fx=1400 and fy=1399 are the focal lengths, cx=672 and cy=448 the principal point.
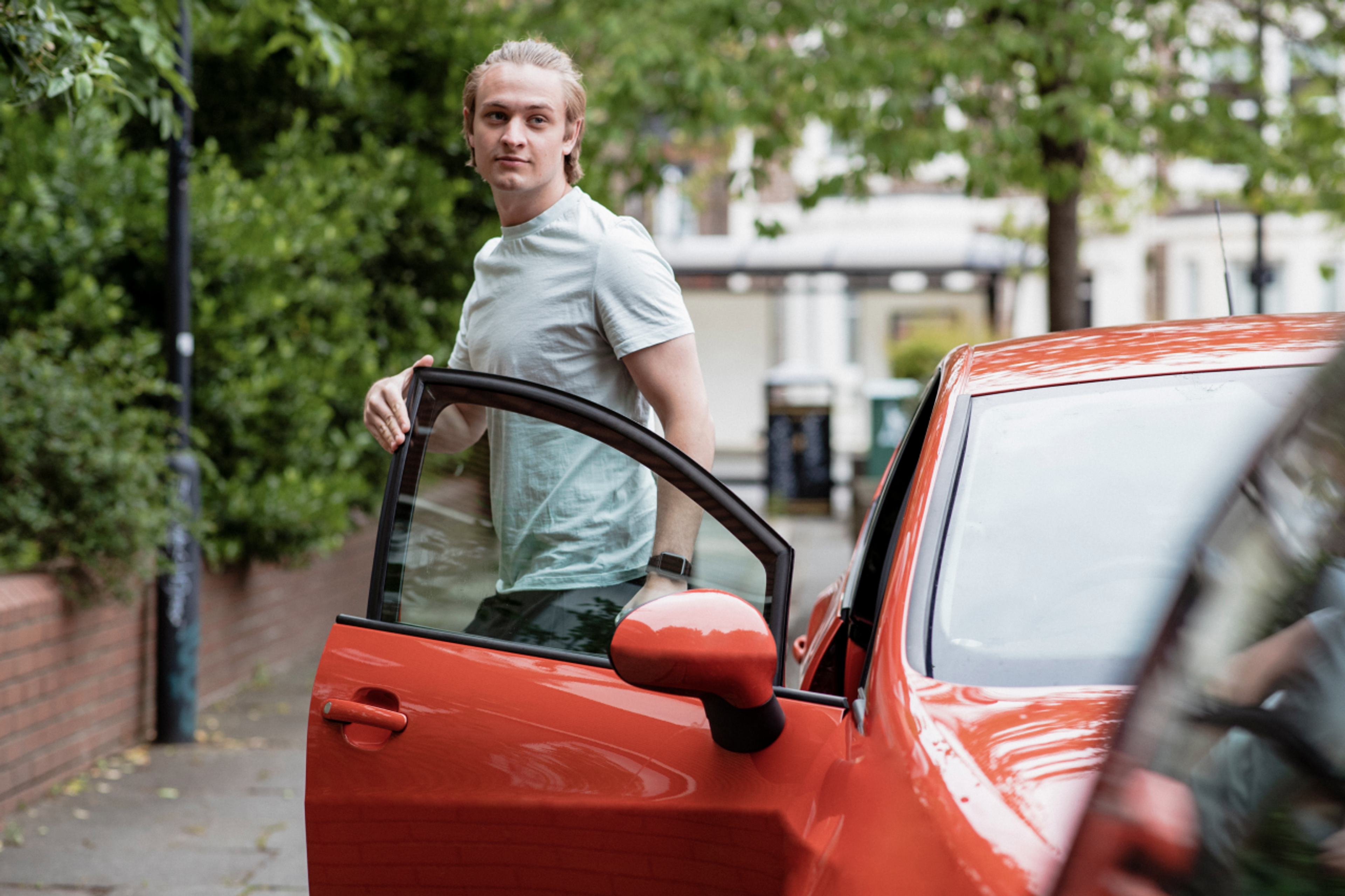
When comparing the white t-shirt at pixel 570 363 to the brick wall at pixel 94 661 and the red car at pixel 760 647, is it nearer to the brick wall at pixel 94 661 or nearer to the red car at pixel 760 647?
the red car at pixel 760 647

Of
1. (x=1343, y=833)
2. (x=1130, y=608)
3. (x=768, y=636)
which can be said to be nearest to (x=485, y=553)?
(x=768, y=636)

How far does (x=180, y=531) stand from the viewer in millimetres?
5855

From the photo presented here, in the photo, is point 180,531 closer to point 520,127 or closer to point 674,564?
point 520,127

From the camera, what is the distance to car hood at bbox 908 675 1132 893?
143cm

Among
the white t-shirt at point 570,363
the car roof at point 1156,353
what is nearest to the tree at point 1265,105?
the car roof at point 1156,353

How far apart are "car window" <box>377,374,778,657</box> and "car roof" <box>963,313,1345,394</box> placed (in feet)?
1.88

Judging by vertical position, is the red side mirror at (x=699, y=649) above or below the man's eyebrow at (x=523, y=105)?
below

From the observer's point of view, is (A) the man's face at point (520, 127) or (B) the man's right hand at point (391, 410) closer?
(B) the man's right hand at point (391, 410)

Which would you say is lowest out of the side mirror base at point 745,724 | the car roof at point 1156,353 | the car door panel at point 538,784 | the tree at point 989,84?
the car door panel at point 538,784

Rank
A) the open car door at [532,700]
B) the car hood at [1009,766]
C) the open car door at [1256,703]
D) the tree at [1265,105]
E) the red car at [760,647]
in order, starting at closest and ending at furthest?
the open car door at [1256,703] → the car hood at [1009,766] → the red car at [760,647] → the open car door at [532,700] → the tree at [1265,105]

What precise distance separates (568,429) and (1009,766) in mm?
1016

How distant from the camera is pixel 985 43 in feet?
29.6

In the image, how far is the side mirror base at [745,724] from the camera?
1925 mm

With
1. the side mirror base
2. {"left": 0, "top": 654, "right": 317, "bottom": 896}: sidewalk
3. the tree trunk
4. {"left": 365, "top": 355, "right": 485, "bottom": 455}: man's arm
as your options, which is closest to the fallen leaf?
{"left": 0, "top": 654, "right": 317, "bottom": 896}: sidewalk
